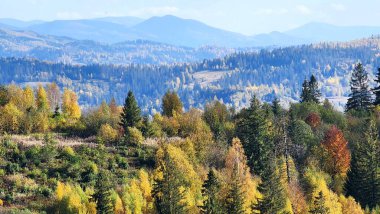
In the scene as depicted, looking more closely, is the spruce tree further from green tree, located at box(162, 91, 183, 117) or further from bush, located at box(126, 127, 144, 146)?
green tree, located at box(162, 91, 183, 117)

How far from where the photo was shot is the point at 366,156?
73.8 m

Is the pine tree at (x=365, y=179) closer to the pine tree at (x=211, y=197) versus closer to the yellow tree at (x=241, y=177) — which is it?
the yellow tree at (x=241, y=177)

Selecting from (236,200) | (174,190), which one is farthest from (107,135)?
(236,200)

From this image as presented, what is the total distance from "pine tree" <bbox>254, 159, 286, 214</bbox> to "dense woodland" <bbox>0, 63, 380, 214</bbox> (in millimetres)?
160

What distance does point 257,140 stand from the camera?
76.2m

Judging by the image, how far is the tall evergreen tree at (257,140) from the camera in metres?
75.6

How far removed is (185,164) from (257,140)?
16261 mm

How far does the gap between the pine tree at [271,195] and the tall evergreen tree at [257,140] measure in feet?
50.2

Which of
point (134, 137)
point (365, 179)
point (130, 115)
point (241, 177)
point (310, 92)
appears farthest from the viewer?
point (310, 92)

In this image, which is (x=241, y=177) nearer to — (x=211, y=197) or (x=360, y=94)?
(x=211, y=197)

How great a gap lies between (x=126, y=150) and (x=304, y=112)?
46.6 metres

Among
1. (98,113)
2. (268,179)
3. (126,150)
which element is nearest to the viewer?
(268,179)

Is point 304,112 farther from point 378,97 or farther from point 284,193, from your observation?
point 284,193

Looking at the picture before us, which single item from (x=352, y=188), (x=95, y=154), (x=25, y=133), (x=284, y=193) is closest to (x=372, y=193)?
(x=352, y=188)
